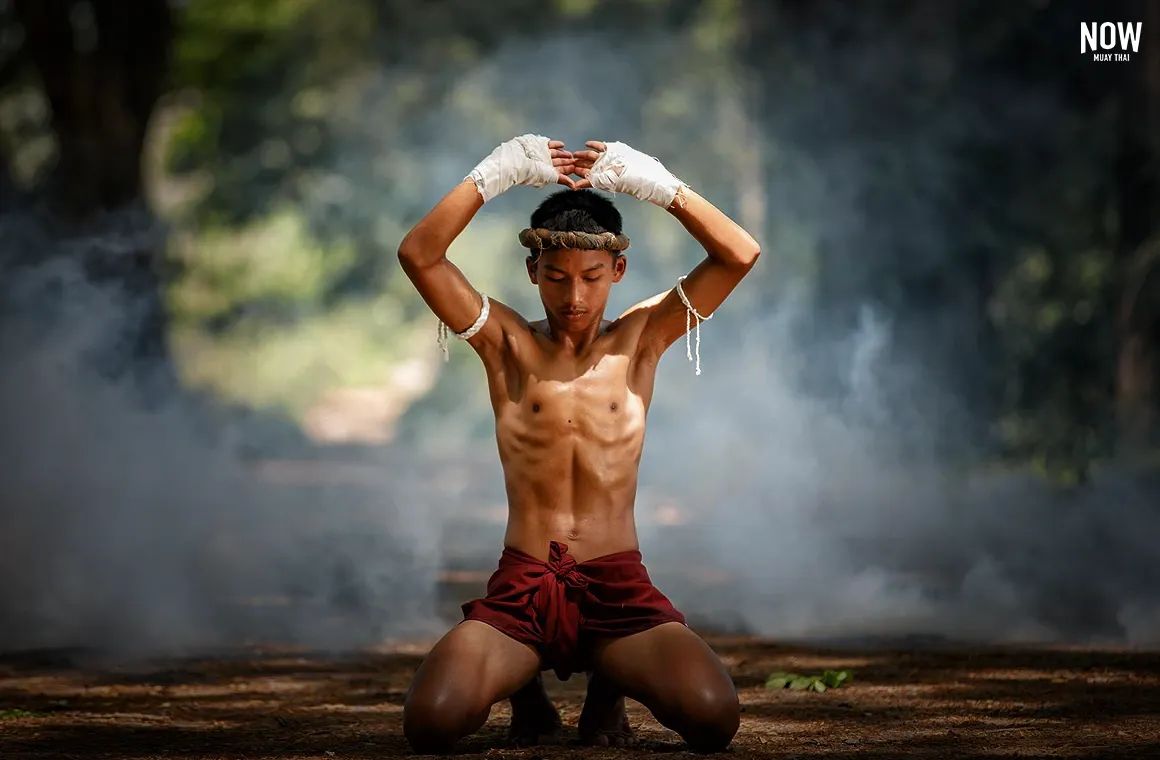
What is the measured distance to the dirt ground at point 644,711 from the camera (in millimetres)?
4012

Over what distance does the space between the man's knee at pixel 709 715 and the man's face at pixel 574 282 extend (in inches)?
41.4

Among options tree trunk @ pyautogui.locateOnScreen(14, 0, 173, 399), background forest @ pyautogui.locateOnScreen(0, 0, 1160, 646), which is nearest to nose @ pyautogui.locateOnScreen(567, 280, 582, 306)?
background forest @ pyautogui.locateOnScreen(0, 0, 1160, 646)

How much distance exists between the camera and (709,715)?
3.79 m

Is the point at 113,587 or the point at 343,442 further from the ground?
the point at 343,442

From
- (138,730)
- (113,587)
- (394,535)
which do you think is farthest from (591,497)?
(394,535)

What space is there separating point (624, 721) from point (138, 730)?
56.1 inches

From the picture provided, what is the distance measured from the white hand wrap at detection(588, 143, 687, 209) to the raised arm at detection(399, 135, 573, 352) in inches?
4.5

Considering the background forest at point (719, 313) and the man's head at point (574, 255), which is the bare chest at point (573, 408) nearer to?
the man's head at point (574, 255)

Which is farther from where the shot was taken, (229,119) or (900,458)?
(229,119)

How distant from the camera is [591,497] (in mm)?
4121

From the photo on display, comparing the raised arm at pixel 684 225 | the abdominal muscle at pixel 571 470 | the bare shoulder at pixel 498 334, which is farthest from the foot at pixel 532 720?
the raised arm at pixel 684 225

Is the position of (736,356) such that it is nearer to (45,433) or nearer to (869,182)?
(869,182)

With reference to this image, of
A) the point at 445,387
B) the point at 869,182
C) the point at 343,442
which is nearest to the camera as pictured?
the point at 869,182

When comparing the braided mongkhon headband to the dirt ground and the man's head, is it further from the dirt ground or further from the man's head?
the dirt ground
